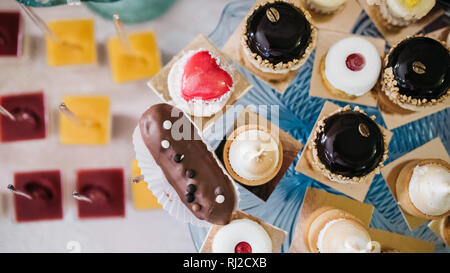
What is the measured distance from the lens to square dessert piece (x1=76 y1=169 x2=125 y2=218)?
3.55 ft

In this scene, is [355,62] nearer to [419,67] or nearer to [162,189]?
[419,67]

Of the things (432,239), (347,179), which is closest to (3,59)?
(347,179)

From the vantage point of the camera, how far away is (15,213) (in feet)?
3.59

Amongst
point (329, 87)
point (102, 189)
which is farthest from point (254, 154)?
point (102, 189)

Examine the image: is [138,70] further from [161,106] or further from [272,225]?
[272,225]

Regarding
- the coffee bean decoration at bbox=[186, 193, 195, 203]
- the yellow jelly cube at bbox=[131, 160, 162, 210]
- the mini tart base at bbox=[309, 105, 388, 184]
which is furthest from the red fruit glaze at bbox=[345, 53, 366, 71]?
the yellow jelly cube at bbox=[131, 160, 162, 210]

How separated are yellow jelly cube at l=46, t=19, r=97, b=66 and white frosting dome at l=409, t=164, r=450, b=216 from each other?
102cm

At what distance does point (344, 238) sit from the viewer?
35.7 inches

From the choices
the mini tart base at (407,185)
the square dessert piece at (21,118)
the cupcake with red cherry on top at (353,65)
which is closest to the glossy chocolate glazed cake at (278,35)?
the cupcake with red cherry on top at (353,65)

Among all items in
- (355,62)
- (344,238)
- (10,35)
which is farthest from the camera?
(10,35)

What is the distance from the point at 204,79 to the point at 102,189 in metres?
0.46

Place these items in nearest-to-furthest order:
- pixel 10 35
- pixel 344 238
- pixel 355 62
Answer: pixel 344 238
pixel 355 62
pixel 10 35

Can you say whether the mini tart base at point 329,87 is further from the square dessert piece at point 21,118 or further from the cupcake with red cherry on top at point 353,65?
the square dessert piece at point 21,118

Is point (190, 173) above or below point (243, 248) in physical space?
above
